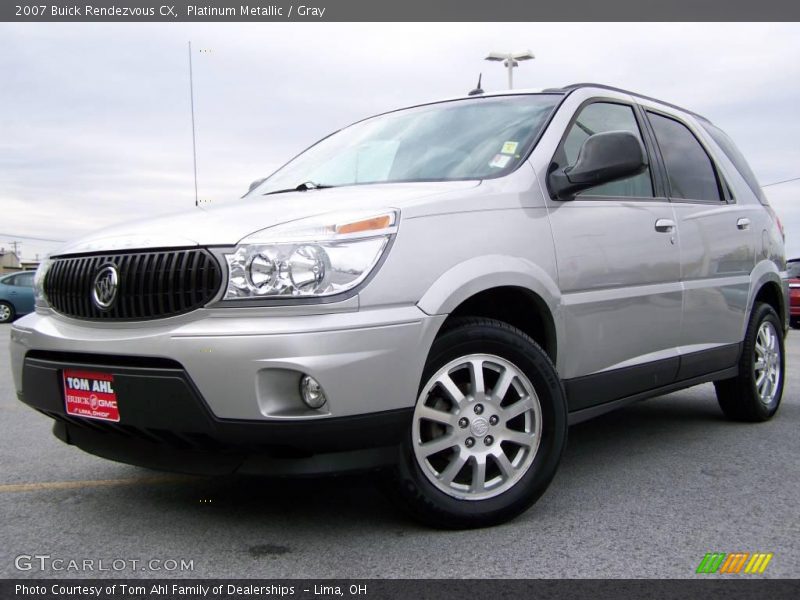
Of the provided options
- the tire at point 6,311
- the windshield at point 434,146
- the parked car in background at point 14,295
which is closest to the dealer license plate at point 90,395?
the windshield at point 434,146

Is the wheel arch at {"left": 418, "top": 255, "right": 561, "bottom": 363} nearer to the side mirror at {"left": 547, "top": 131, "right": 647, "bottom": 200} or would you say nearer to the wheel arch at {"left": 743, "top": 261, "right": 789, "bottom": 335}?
the side mirror at {"left": 547, "top": 131, "right": 647, "bottom": 200}

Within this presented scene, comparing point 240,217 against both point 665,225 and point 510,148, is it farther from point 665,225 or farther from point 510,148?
point 665,225

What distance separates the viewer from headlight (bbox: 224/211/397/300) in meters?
2.71

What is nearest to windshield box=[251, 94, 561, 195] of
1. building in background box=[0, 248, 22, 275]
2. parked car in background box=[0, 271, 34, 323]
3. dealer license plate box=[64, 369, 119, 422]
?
dealer license plate box=[64, 369, 119, 422]

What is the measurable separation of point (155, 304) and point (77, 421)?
0.62 metres

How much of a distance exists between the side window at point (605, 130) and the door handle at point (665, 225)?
16cm

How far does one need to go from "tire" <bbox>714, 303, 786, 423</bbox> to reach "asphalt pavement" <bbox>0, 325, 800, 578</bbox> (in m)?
0.66

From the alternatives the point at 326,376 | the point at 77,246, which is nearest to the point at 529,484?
the point at 326,376

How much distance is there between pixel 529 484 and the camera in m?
3.16

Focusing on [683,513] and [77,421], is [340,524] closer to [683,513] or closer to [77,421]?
[77,421]

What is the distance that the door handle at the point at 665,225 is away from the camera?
4113mm

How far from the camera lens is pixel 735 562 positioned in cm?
273

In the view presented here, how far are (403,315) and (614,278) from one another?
1365mm
